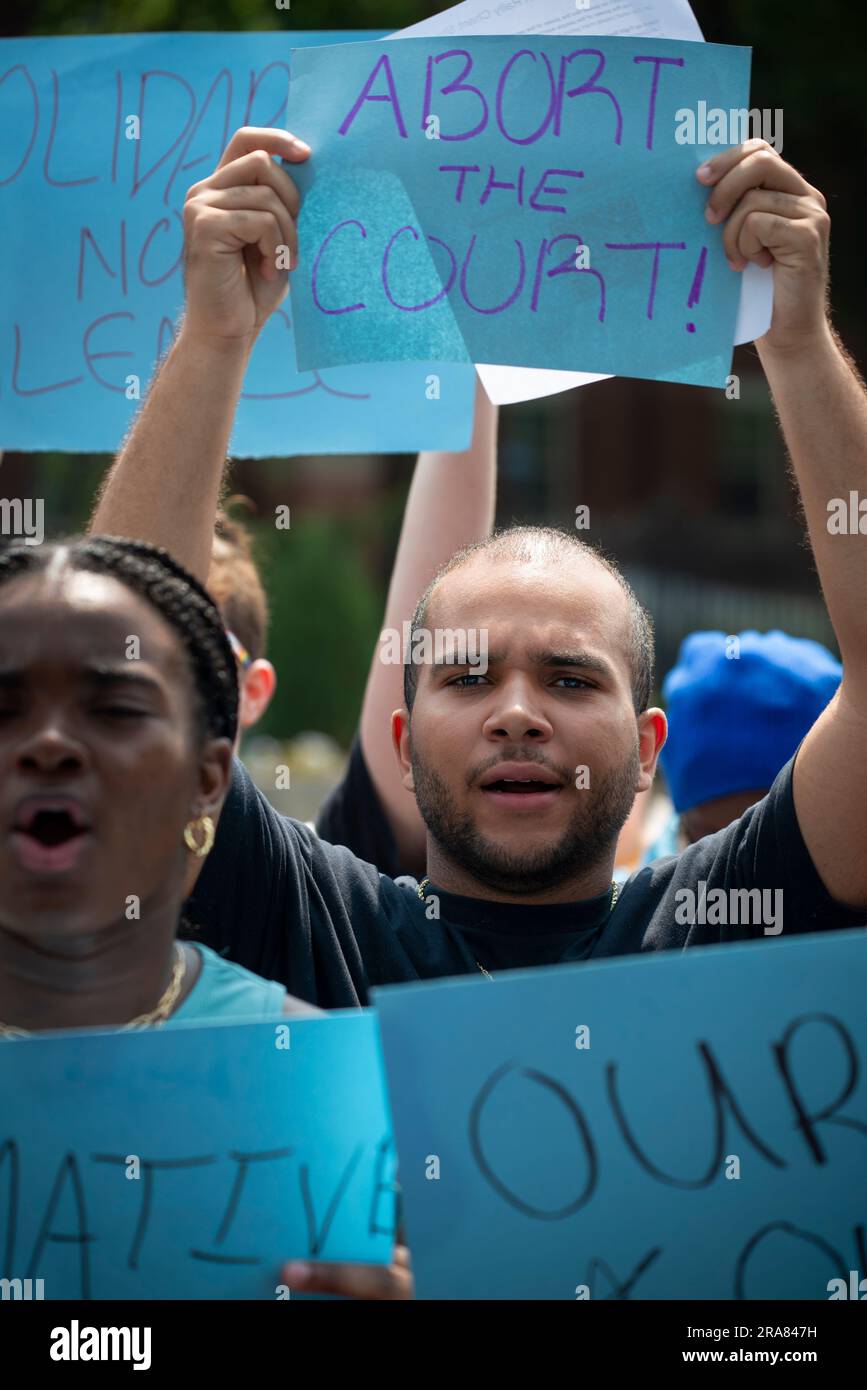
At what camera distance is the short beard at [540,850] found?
2.05m

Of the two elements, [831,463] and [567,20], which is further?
[567,20]

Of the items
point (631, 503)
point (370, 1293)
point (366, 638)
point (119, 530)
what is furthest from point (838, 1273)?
point (631, 503)

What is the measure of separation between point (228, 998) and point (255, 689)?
5.05 ft

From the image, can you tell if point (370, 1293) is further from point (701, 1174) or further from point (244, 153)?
point (244, 153)

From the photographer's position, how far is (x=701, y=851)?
2.20 m

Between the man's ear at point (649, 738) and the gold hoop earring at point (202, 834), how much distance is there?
79 cm

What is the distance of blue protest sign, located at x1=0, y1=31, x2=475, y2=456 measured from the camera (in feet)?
8.80

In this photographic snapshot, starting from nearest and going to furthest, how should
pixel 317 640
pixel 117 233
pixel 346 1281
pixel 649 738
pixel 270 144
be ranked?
pixel 346 1281
pixel 270 144
pixel 649 738
pixel 117 233
pixel 317 640

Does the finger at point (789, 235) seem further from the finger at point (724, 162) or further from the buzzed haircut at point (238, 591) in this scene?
the buzzed haircut at point (238, 591)

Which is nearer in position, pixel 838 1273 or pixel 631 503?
pixel 838 1273

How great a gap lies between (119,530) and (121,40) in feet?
3.70

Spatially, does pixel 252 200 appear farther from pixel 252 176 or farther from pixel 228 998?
pixel 228 998

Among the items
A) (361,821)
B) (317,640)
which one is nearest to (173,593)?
(361,821)

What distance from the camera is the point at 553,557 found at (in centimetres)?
223
